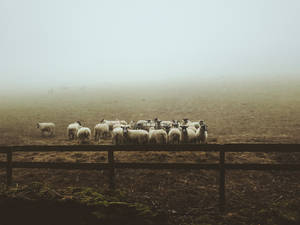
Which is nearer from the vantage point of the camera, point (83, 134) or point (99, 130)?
point (83, 134)

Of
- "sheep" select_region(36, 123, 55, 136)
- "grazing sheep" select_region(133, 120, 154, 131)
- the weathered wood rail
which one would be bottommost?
"sheep" select_region(36, 123, 55, 136)

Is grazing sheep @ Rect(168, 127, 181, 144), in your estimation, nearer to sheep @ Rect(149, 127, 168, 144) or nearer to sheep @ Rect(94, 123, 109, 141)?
sheep @ Rect(149, 127, 168, 144)

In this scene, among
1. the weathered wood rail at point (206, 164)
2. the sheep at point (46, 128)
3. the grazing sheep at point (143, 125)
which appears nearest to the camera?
the weathered wood rail at point (206, 164)

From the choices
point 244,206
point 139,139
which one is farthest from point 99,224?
point 139,139

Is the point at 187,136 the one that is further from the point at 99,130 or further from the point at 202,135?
the point at 99,130

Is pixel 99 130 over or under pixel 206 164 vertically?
under

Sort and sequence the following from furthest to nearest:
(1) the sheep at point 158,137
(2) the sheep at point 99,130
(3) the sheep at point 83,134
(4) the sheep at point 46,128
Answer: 1. (4) the sheep at point 46,128
2. (2) the sheep at point 99,130
3. (3) the sheep at point 83,134
4. (1) the sheep at point 158,137

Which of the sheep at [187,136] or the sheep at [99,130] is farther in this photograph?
the sheep at [99,130]

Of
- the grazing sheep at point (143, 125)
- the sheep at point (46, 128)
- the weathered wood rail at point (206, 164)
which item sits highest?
the weathered wood rail at point (206, 164)

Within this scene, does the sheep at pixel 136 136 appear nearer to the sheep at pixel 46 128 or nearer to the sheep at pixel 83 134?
the sheep at pixel 83 134

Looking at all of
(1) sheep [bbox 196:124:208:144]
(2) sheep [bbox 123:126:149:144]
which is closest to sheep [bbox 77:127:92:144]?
(2) sheep [bbox 123:126:149:144]

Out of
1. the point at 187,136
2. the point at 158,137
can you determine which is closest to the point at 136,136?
the point at 158,137

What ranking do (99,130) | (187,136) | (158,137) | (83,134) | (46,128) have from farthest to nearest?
1. (46,128)
2. (99,130)
3. (83,134)
4. (187,136)
5. (158,137)

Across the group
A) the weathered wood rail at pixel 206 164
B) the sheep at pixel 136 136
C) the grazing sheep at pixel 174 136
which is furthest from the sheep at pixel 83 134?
the weathered wood rail at pixel 206 164
